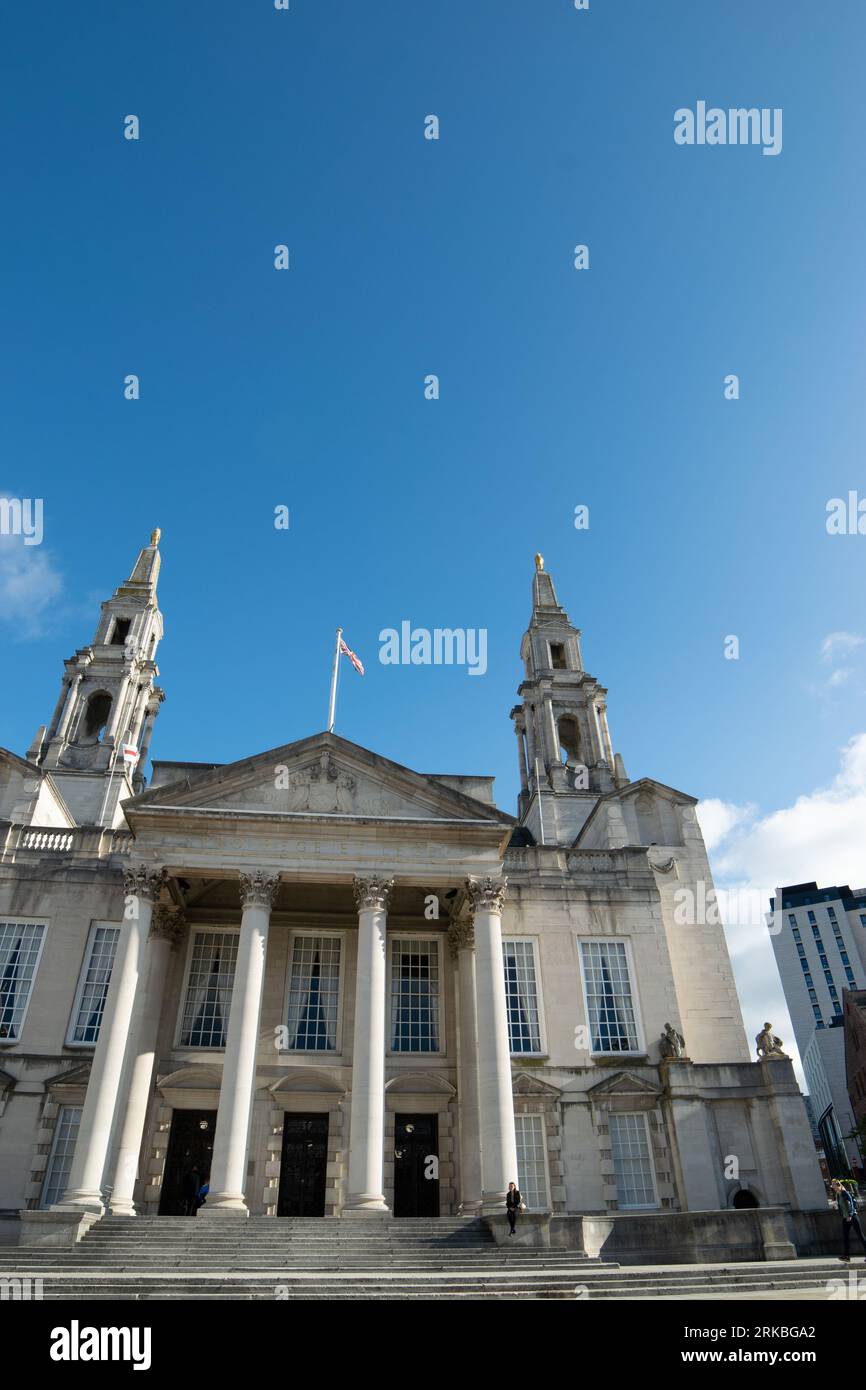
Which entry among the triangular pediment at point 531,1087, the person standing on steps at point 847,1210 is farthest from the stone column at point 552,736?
the person standing on steps at point 847,1210

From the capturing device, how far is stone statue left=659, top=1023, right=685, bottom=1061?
2600 centimetres

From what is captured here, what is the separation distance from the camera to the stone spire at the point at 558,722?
4488 cm

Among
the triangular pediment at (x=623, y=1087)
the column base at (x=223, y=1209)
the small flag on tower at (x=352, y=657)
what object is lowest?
the column base at (x=223, y=1209)

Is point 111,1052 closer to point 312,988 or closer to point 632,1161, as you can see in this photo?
point 312,988

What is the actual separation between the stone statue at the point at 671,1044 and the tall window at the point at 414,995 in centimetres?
721

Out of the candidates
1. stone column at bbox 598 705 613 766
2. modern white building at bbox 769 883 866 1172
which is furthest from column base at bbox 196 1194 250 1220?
modern white building at bbox 769 883 866 1172

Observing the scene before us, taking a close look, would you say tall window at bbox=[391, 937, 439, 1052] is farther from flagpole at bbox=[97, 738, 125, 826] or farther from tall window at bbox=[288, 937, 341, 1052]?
flagpole at bbox=[97, 738, 125, 826]

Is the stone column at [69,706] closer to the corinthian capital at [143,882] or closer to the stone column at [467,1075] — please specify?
the corinthian capital at [143,882]

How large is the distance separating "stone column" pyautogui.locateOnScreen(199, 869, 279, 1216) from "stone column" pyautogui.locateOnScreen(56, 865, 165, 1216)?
260 cm

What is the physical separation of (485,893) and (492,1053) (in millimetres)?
4412
